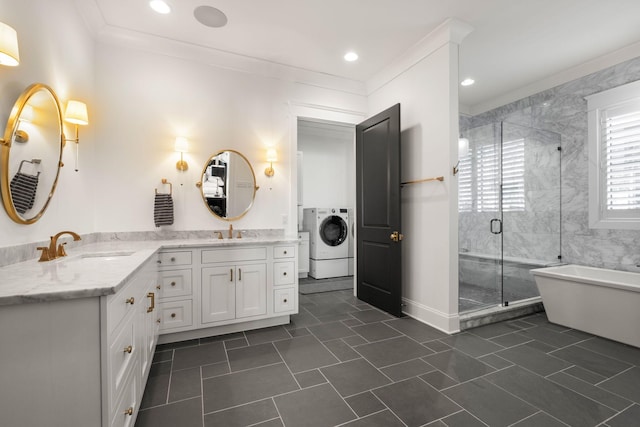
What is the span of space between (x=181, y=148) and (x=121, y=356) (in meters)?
2.18

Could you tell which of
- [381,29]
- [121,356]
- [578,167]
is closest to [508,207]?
[578,167]

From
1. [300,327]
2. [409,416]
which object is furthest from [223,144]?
[409,416]

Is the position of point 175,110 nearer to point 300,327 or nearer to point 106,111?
point 106,111

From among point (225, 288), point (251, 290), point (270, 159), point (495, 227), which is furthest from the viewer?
point (495, 227)

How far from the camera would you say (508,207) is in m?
3.66

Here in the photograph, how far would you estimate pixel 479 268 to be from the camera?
3.68 meters

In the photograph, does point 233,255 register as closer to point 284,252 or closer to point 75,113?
point 284,252

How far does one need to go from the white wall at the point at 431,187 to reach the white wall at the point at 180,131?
131 centimetres

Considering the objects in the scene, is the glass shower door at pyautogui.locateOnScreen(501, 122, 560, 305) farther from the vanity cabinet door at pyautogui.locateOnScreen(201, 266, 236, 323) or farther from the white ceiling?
the vanity cabinet door at pyautogui.locateOnScreen(201, 266, 236, 323)

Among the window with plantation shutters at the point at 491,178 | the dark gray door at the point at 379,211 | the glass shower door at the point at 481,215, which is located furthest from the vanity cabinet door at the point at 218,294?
the window with plantation shutters at the point at 491,178

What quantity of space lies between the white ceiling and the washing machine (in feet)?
7.70

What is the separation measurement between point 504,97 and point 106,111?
5093 mm

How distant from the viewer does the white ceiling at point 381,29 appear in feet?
8.06

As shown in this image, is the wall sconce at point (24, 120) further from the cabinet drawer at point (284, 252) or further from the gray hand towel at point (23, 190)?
the cabinet drawer at point (284, 252)
